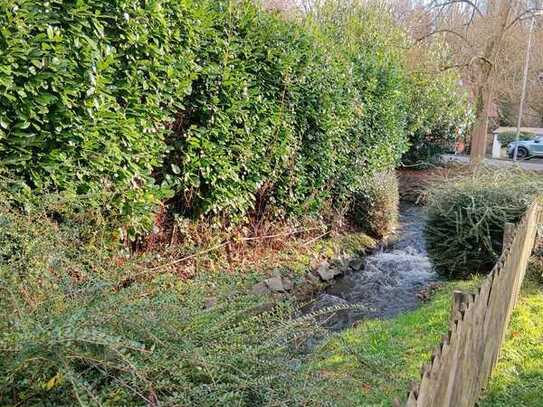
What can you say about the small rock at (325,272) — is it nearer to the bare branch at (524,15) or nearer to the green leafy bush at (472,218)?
the green leafy bush at (472,218)

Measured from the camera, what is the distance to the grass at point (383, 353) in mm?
2188

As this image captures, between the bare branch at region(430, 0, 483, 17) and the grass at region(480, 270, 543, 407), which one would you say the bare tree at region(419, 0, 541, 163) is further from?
the grass at region(480, 270, 543, 407)

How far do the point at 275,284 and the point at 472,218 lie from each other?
2.60 m

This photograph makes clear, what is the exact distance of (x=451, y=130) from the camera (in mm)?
16516

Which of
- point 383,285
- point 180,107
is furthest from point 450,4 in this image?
point 180,107

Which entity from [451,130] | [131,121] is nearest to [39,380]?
[131,121]

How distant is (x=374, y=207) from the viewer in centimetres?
Result: 886

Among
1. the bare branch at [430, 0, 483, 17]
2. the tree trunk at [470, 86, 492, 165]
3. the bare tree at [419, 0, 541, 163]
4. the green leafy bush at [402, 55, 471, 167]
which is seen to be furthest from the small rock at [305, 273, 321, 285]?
the bare branch at [430, 0, 483, 17]

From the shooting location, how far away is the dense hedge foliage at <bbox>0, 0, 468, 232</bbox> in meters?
3.21

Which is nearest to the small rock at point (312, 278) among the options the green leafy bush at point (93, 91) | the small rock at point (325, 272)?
the small rock at point (325, 272)

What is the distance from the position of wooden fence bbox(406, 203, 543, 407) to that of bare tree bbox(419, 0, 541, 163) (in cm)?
1211

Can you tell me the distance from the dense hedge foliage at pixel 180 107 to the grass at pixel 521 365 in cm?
311

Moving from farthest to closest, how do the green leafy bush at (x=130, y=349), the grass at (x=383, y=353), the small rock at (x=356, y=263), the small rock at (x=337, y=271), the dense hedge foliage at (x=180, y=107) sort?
the small rock at (x=356, y=263) → the small rock at (x=337, y=271) → the dense hedge foliage at (x=180, y=107) → the grass at (x=383, y=353) → the green leafy bush at (x=130, y=349)

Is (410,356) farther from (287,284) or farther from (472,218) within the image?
(472,218)
